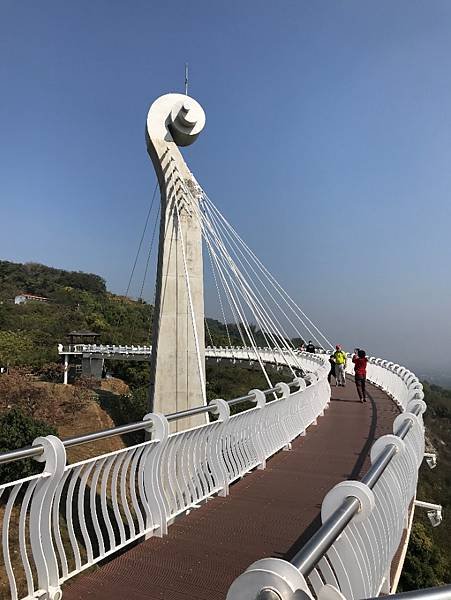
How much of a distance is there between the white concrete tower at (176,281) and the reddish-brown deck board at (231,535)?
272 inches

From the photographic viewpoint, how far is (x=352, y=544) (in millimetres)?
3193

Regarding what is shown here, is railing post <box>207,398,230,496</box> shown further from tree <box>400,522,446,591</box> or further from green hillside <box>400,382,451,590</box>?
tree <box>400,522,446,591</box>

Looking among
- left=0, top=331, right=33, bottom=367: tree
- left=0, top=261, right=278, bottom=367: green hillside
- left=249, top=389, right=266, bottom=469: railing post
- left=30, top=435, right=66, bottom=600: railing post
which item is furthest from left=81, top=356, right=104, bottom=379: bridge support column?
left=30, top=435, right=66, bottom=600: railing post

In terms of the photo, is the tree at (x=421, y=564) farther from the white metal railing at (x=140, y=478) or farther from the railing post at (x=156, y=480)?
Result: the railing post at (x=156, y=480)

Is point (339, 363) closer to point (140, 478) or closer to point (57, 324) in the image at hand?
point (140, 478)

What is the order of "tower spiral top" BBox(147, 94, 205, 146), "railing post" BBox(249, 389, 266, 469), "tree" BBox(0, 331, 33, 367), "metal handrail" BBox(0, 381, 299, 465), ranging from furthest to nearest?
"tree" BBox(0, 331, 33, 367)
"tower spiral top" BBox(147, 94, 205, 146)
"railing post" BBox(249, 389, 266, 469)
"metal handrail" BBox(0, 381, 299, 465)

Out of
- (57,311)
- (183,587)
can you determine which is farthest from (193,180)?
(57,311)

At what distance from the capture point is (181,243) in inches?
644

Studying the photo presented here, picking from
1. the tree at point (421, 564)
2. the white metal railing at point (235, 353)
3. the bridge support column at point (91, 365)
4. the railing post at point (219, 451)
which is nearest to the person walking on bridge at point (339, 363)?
the white metal railing at point (235, 353)

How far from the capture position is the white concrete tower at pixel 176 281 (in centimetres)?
1617

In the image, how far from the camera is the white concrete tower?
16172 mm

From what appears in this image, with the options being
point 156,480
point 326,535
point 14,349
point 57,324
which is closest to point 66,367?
point 14,349

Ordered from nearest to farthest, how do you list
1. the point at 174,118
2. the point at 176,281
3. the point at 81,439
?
1. the point at 81,439
2. the point at 176,281
3. the point at 174,118

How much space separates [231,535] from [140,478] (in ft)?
3.56
